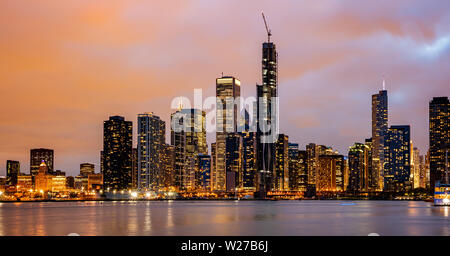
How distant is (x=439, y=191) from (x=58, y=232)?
497ft

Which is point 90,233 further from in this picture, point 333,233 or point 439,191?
point 439,191
